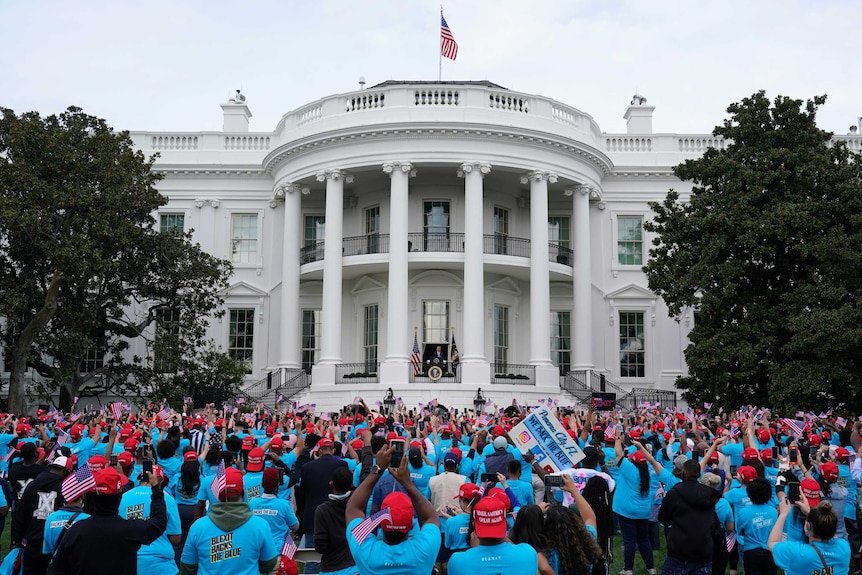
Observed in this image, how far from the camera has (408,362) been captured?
93.8ft

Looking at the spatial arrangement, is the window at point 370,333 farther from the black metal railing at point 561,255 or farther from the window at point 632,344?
the window at point 632,344

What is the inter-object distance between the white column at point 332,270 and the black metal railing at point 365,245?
5.64 feet

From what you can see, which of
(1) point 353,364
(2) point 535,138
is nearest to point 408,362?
(1) point 353,364

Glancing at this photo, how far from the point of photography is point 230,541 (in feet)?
18.6

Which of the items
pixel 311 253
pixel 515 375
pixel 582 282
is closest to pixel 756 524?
pixel 515 375

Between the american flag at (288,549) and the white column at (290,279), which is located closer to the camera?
the american flag at (288,549)

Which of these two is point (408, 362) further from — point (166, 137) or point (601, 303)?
point (166, 137)

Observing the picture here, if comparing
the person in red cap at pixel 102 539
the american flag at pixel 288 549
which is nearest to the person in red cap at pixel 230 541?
the person in red cap at pixel 102 539

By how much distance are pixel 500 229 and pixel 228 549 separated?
2830 centimetres

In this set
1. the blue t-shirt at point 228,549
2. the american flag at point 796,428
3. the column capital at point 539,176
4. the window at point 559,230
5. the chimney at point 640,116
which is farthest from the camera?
the chimney at point 640,116

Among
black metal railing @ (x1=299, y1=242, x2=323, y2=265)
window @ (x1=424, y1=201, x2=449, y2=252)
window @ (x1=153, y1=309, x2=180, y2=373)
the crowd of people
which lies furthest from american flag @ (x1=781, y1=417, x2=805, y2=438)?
black metal railing @ (x1=299, y1=242, x2=323, y2=265)

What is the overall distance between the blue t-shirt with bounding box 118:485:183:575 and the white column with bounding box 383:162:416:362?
71.0ft

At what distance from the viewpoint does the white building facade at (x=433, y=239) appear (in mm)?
29578

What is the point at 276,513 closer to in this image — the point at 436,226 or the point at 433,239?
the point at 433,239
